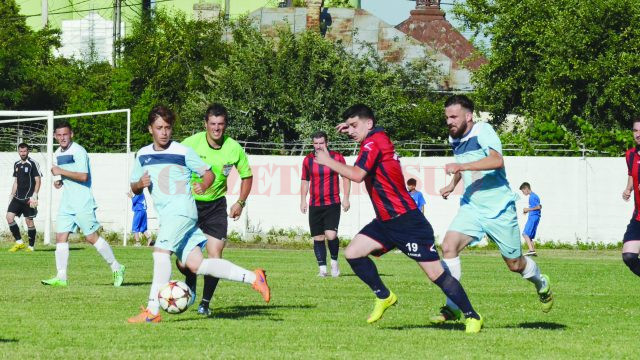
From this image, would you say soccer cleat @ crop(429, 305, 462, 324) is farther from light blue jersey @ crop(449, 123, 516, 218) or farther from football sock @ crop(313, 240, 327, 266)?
football sock @ crop(313, 240, 327, 266)

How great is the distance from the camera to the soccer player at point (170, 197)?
10.2 metres

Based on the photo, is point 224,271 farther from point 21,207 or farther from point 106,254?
point 21,207

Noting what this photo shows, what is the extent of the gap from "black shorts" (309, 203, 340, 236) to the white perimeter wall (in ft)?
40.6

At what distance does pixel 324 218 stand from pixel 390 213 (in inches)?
322

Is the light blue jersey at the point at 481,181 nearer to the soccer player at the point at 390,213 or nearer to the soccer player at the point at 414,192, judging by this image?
the soccer player at the point at 390,213

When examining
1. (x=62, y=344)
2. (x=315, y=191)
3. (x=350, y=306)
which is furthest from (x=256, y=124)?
(x=62, y=344)

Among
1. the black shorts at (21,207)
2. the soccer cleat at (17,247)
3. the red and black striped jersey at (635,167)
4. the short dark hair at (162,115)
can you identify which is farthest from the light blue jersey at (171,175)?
the black shorts at (21,207)

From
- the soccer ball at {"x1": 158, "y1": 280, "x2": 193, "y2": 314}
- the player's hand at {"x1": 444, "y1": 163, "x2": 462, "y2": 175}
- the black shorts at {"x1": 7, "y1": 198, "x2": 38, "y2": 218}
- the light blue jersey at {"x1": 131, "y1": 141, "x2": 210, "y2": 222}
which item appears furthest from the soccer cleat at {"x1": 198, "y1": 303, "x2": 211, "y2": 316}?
the black shorts at {"x1": 7, "y1": 198, "x2": 38, "y2": 218}

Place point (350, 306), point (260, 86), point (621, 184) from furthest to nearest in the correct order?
point (260, 86) → point (621, 184) → point (350, 306)

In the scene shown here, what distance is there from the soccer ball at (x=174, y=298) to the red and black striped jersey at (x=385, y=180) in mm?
1895

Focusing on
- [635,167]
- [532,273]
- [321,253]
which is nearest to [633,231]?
[635,167]

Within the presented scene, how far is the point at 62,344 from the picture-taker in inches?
342

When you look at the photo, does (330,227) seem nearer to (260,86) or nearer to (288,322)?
(288,322)

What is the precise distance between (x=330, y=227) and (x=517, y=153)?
16696 mm
